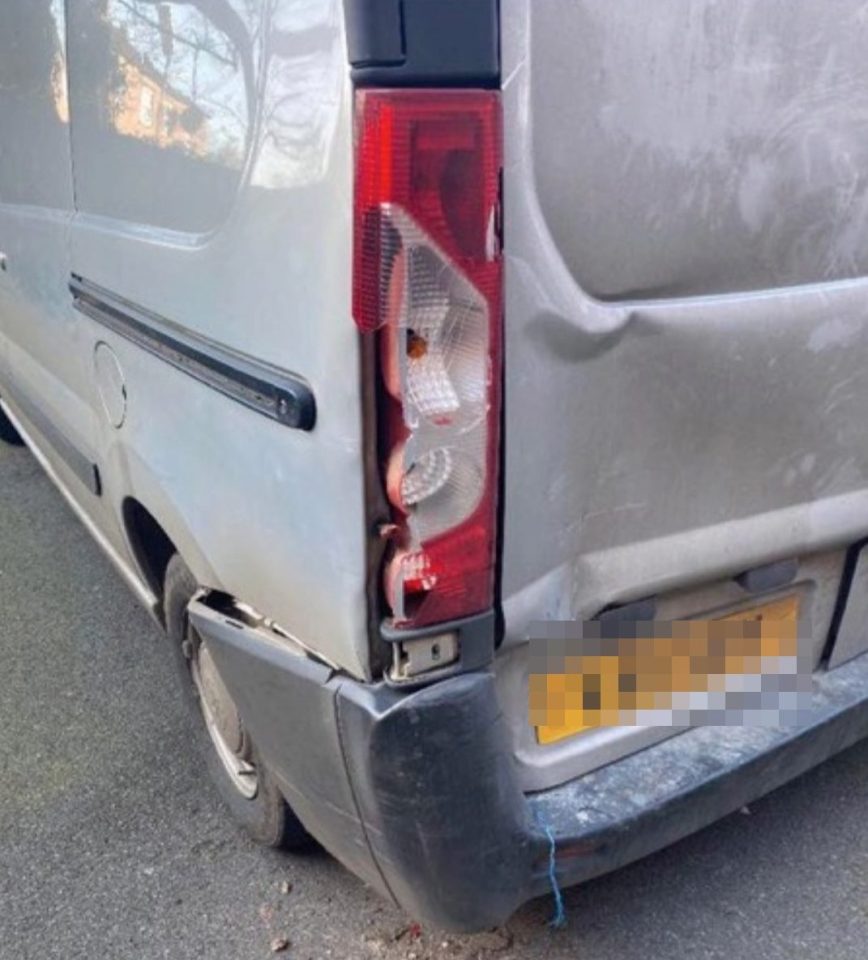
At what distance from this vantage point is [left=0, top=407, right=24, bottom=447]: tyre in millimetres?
5559

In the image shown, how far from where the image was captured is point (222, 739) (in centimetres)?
249

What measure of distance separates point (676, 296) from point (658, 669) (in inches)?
26.2

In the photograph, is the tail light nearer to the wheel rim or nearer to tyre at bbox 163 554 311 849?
tyre at bbox 163 554 311 849

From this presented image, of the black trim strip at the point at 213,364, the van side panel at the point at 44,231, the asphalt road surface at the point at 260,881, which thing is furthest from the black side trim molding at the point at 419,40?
the asphalt road surface at the point at 260,881

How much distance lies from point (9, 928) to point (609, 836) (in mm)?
1358

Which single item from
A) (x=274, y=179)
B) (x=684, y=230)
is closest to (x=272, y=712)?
(x=274, y=179)

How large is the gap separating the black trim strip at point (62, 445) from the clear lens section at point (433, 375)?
1.47 m

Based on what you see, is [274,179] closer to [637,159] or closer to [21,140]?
[637,159]

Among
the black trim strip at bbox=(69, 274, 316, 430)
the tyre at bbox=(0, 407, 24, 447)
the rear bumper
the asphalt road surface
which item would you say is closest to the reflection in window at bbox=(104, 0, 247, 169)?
the black trim strip at bbox=(69, 274, 316, 430)

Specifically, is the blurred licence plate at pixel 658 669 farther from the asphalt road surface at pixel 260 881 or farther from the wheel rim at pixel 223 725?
the wheel rim at pixel 223 725

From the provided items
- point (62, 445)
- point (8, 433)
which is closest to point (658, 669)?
point (62, 445)

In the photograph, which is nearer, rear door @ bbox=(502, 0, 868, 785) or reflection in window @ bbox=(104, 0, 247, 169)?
rear door @ bbox=(502, 0, 868, 785)

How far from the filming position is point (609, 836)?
1.71 metres

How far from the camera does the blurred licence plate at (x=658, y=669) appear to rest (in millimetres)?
1699
